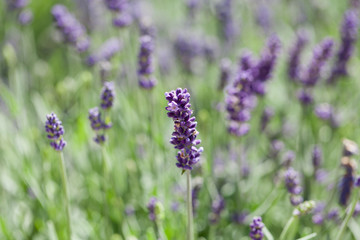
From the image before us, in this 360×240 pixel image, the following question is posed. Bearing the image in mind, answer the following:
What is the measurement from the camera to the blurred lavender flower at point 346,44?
3704 millimetres

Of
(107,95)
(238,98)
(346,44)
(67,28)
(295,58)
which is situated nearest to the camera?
(107,95)

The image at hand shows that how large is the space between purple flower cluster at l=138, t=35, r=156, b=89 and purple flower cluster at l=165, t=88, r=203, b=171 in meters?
1.13

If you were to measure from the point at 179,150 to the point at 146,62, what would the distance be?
78 centimetres

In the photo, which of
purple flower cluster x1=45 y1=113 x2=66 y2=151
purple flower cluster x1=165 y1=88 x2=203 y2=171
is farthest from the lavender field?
purple flower cluster x1=165 y1=88 x2=203 y2=171

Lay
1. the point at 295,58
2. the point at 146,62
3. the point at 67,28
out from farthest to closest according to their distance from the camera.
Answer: the point at 295,58
the point at 67,28
the point at 146,62

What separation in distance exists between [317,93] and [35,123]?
2856mm

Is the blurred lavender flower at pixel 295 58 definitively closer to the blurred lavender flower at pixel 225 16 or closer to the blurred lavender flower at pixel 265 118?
the blurred lavender flower at pixel 265 118

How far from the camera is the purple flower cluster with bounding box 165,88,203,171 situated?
1883 millimetres

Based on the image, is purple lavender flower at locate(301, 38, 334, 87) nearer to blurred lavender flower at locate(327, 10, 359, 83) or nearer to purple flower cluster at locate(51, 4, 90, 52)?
blurred lavender flower at locate(327, 10, 359, 83)

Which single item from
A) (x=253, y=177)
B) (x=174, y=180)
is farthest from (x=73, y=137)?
(x=253, y=177)

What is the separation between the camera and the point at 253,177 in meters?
3.61

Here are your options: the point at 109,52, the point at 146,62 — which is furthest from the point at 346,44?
the point at 109,52

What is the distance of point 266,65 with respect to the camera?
134 inches

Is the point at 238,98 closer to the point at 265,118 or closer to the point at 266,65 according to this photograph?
the point at 266,65
